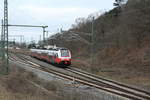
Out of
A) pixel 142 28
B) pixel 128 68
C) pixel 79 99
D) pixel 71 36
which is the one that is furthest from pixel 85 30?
pixel 79 99

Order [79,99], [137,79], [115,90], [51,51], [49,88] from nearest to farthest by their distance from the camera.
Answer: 1. [79,99]
2. [115,90]
3. [49,88]
4. [137,79]
5. [51,51]

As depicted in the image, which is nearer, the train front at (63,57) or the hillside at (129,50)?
the hillside at (129,50)

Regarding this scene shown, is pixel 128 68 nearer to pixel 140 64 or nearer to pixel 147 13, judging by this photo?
pixel 140 64

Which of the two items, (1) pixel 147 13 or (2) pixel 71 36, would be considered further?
(2) pixel 71 36

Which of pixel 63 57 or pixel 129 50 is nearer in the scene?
pixel 63 57

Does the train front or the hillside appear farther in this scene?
the train front

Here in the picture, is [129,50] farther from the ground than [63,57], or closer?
farther from the ground

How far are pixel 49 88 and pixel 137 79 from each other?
32.9ft

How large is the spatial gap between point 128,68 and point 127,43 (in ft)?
35.4

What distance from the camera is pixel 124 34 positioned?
43562 mm

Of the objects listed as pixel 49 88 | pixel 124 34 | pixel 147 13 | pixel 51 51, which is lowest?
pixel 49 88

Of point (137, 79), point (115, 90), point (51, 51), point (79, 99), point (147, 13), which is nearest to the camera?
point (79, 99)

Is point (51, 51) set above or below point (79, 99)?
above

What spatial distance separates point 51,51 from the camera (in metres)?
41.1
